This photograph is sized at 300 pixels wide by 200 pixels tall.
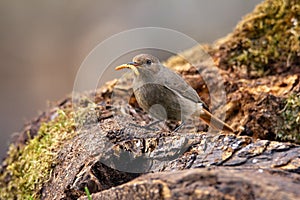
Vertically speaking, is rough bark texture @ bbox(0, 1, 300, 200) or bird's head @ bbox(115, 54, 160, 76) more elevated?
bird's head @ bbox(115, 54, 160, 76)

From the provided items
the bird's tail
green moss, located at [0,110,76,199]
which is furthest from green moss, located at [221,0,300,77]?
green moss, located at [0,110,76,199]

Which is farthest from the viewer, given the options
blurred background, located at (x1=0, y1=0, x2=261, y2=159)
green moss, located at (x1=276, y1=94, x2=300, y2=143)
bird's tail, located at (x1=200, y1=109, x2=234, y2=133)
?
blurred background, located at (x1=0, y1=0, x2=261, y2=159)

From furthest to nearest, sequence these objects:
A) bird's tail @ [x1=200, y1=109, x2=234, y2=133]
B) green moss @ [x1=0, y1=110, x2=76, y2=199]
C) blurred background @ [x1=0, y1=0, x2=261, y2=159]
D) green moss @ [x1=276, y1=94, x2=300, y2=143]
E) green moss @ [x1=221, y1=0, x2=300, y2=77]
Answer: blurred background @ [x1=0, y1=0, x2=261, y2=159] < green moss @ [x1=221, y1=0, x2=300, y2=77] < bird's tail @ [x1=200, y1=109, x2=234, y2=133] < green moss @ [x1=276, y1=94, x2=300, y2=143] < green moss @ [x1=0, y1=110, x2=76, y2=199]

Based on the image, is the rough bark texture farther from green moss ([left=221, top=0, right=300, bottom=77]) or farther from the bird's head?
the bird's head

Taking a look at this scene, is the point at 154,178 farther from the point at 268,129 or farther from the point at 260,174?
the point at 268,129

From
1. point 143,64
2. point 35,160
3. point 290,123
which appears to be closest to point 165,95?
point 143,64

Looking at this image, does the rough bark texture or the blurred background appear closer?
the rough bark texture

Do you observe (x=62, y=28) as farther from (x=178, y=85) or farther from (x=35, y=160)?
(x=35, y=160)
